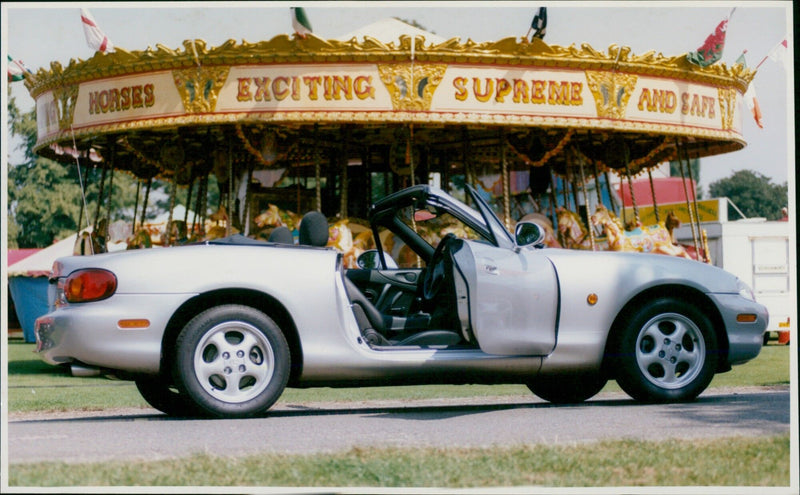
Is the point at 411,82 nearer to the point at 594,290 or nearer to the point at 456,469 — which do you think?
the point at 594,290

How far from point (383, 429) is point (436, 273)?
1705 mm

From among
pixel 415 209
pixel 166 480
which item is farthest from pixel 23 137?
pixel 166 480

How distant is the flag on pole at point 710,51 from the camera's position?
54.3 feet

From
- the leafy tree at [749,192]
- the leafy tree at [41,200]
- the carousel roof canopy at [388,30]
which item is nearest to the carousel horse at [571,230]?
the carousel roof canopy at [388,30]

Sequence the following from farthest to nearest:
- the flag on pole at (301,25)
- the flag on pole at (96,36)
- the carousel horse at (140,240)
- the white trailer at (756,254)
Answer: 1. the white trailer at (756,254)
2. the carousel horse at (140,240)
3. the flag on pole at (96,36)
4. the flag on pole at (301,25)

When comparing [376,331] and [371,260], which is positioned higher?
[371,260]

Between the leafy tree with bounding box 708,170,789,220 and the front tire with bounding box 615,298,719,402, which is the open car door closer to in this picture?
the front tire with bounding box 615,298,719,402

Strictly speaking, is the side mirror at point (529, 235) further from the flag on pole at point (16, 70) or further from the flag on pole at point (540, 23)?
the flag on pole at point (16, 70)

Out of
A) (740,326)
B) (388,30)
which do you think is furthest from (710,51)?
(740,326)

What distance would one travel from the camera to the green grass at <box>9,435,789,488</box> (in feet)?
14.6

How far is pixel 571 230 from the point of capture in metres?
17.5

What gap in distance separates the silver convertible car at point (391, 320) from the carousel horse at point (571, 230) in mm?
9934

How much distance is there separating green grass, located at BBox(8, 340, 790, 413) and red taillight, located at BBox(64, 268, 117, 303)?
3.44 m

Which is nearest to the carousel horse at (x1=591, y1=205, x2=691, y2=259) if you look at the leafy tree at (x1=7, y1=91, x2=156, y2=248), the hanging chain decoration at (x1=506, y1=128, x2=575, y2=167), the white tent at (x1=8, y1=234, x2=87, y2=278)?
the hanging chain decoration at (x1=506, y1=128, x2=575, y2=167)
